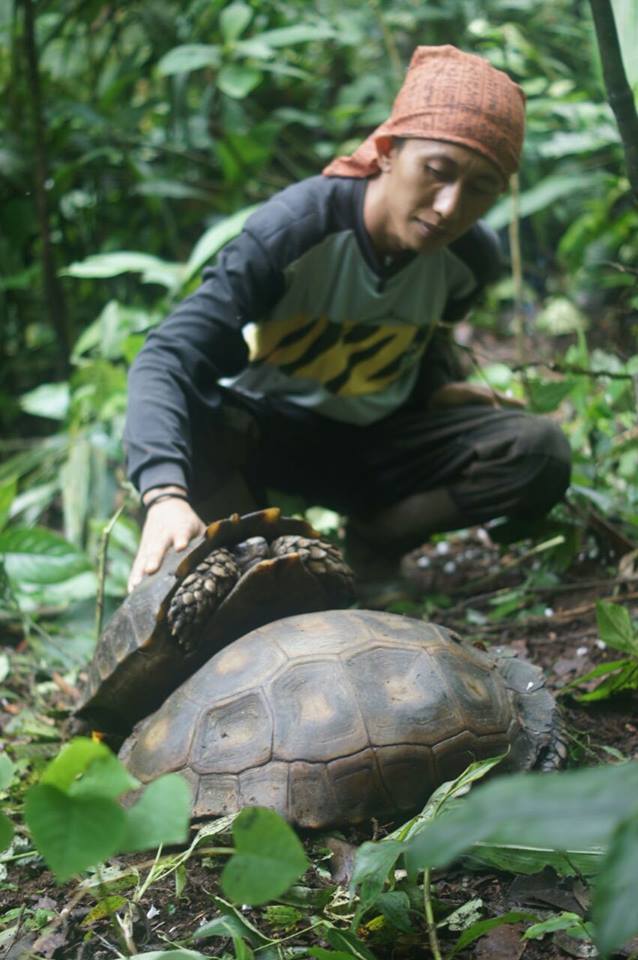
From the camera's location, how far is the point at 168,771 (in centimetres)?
186

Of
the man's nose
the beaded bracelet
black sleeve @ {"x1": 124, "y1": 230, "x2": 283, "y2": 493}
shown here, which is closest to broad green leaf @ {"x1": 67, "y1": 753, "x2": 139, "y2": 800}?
the beaded bracelet

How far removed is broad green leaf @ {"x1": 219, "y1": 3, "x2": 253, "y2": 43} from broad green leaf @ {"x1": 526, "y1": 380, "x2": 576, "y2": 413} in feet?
7.12

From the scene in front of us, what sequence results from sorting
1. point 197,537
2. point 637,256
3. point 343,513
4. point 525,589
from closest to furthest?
point 197,537 → point 525,589 → point 343,513 → point 637,256

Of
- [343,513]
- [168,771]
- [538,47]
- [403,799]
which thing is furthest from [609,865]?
[538,47]

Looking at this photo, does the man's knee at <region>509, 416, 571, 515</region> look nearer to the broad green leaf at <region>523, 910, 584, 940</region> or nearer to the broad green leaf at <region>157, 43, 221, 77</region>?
the broad green leaf at <region>523, 910, 584, 940</region>

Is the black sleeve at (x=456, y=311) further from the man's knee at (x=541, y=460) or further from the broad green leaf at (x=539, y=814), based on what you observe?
the broad green leaf at (x=539, y=814)

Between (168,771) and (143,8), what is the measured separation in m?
4.18

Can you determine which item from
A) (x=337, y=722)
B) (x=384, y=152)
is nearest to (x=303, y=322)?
(x=384, y=152)

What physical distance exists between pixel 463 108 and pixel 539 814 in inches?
77.5

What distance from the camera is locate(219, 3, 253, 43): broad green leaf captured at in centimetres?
436

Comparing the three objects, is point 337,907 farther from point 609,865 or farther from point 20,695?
point 20,695

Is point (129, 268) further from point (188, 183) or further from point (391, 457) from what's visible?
point (391, 457)

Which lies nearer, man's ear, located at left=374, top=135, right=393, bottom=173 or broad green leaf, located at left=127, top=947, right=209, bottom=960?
broad green leaf, located at left=127, top=947, right=209, bottom=960

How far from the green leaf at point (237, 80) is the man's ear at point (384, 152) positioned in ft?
6.25
